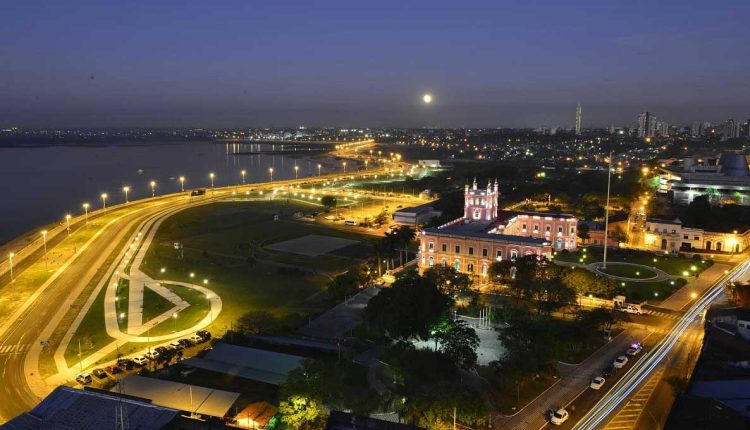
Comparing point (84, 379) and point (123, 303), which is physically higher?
point (84, 379)

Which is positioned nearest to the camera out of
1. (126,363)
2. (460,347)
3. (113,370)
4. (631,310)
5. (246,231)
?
(460,347)

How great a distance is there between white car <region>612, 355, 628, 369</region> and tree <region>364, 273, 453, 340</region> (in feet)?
26.7

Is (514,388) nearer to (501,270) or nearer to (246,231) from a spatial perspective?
(501,270)

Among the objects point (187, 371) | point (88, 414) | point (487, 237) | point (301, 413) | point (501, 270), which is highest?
point (487, 237)

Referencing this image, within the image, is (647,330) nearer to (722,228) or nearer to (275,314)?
(275,314)

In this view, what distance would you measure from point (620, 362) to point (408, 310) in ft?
32.8

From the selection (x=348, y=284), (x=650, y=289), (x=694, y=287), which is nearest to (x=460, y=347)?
(x=348, y=284)

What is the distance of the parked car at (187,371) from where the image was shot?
24342 millimetres

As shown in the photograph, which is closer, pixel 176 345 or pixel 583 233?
pixel 176 345

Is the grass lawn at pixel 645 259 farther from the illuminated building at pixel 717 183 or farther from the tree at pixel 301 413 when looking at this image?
the tree at pixel 301 413

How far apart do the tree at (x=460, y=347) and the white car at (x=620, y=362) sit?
6.46 metres

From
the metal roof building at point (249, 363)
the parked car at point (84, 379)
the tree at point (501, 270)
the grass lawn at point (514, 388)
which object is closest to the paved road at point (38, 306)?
the parked car at point (84, 379)

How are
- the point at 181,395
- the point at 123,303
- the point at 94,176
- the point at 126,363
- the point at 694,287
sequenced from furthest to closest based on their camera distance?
1. the point at 94,176
2. the point at 694,287
3. the point at 123,303
4. the point at 126,363
5. the point at 181,395

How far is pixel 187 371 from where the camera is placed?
24.7m
